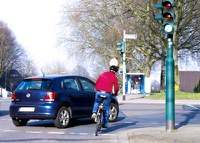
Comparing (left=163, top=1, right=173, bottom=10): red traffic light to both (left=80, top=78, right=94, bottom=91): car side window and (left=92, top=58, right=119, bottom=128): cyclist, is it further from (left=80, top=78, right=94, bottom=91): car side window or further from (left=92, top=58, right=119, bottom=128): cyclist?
(left=80, top=78, right=94, bottom=91): car side window

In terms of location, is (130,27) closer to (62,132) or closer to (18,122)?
(18,122)

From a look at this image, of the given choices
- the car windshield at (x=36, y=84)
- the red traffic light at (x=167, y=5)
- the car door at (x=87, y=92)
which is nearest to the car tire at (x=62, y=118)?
the car windshield at (x=36, y=84)

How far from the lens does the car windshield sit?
14094 mm

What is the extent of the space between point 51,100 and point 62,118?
64 cm

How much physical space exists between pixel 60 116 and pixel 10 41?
2785 inches

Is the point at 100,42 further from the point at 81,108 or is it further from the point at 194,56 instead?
the point at 81,108

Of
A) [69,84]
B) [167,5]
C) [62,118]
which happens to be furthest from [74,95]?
[167,5]

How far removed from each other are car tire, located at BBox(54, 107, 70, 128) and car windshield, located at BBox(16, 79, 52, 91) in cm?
76

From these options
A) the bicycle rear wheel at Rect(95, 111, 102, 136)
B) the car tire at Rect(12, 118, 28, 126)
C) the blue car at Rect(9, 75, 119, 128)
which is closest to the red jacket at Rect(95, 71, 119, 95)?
the bicycle rear wheel at Rect(95, 111, 102, 136)

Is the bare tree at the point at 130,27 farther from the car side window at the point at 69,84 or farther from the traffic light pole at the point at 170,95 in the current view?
the traffic light pole at the point at 170,95

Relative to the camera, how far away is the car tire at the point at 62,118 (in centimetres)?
1383

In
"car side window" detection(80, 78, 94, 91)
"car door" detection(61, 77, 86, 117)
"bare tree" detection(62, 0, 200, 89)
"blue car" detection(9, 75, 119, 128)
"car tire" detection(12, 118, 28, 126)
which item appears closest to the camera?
"blue car" detection(9, 75, 119, 128)

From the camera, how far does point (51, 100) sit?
13766 mm

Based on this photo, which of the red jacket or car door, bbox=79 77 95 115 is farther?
car door, bbox=79 77 95 115
